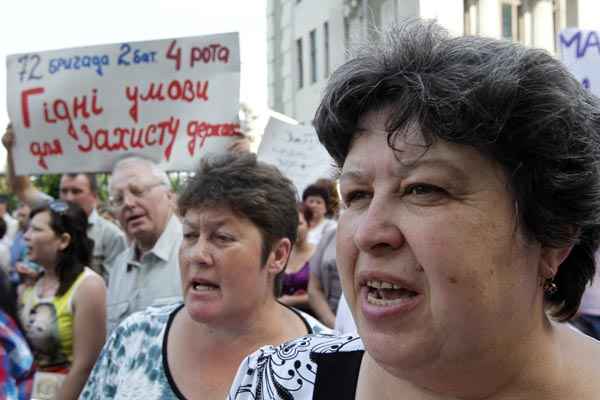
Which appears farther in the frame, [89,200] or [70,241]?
[89,200]

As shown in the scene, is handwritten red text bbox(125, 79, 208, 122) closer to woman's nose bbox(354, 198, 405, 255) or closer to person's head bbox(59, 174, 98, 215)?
person's head bbox(59, 174, 98, 215)

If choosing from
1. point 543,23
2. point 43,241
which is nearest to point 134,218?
point 43,241

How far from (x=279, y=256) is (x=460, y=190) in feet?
5.08

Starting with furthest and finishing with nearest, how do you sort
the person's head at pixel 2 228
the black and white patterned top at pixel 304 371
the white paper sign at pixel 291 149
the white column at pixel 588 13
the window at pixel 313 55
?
1. the window at pixel 313 55
2. the white column at pixel 588 13
3. the person's head at pixel 2 228
4. the white paper sign at pixel 291 149
5. the black and white patterned top at pixel 304 371

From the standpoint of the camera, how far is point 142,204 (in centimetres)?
405

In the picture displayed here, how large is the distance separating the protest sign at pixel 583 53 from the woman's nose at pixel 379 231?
10.9ft

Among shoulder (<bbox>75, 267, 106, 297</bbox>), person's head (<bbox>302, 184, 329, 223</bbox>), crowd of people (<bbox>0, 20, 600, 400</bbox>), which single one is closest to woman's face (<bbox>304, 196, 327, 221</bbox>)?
person's head (<bbox>302, 184, 329, 223</bbox>)

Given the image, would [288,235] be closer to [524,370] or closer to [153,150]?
[524,370]

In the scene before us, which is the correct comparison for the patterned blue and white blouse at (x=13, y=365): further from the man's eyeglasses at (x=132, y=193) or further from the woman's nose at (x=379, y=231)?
the woman's nose at (x=379, y=231)

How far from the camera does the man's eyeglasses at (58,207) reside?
14.4 feet

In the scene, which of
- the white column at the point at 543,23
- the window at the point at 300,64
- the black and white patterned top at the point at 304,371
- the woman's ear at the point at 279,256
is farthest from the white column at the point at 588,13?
the black and white patterned top at the point at 304,371

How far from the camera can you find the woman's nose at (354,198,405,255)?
121cm

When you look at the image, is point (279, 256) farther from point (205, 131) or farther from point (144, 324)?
point (205, 131)

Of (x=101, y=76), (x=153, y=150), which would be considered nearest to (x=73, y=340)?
(x=153, y=150)
